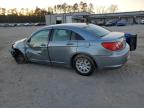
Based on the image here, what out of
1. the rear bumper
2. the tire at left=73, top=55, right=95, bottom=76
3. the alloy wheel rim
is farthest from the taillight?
the alloy wheel rim

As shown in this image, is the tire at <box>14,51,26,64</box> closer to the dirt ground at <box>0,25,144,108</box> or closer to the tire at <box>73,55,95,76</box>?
the dirt ground at <box>0,25,144,108</box>

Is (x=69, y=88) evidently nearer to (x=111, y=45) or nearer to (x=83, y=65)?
(x=83, y=65)

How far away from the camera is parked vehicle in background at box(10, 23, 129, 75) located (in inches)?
230

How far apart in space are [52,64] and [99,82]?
1952 mm

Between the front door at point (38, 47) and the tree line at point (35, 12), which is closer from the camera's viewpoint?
the front door at point (38, 47)

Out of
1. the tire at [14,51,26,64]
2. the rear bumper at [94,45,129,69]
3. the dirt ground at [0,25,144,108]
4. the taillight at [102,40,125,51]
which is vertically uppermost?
the taillight at [102,40,125,51]

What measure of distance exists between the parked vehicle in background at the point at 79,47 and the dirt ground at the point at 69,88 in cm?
37

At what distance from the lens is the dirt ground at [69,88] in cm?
454

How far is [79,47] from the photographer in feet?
20.1

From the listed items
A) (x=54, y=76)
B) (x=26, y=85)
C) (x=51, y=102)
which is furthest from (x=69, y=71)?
(x=51, y=102)

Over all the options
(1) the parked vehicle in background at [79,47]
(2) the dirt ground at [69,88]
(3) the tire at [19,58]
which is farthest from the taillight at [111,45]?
(3) the tire at [19,58]

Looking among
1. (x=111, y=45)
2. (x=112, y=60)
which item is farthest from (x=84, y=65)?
(x=111, y=45)

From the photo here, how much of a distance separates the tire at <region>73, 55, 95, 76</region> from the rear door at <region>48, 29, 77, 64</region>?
0.27 metres

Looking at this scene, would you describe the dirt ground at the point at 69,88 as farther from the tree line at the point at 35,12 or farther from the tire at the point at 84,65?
the tree line at the point at 35,12
